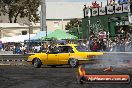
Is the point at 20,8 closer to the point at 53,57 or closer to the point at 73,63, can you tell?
the point at 53,57

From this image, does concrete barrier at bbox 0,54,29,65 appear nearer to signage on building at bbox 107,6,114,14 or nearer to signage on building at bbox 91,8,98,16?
signage on building at bbox 107,6,114,14

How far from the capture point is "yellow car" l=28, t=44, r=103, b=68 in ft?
80.4

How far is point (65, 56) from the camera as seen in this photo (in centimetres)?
2530

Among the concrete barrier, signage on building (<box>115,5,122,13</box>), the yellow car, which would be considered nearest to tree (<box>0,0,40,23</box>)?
signage on building (<box>115,5,122,13</box>)

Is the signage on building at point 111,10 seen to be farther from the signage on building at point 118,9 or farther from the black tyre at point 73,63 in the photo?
the black tyre at point 73,63

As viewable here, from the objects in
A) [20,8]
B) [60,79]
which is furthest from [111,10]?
[60,79]

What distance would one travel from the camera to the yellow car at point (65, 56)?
24.5m

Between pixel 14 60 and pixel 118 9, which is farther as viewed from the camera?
pixel 118 9

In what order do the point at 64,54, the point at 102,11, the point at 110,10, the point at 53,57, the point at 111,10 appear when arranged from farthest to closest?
the point at 102,11
the point at 110,10
the point at 111,10
the point at 53,57
the point at 64,54

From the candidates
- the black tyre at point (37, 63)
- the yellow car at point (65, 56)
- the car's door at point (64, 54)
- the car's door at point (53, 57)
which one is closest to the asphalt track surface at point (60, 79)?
the yellow car at point (65, 56)

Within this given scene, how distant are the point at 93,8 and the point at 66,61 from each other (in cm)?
2915

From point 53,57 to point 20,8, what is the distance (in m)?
54.8

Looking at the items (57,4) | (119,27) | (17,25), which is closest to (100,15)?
(119,27)

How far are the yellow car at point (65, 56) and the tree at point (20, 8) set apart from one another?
52.3 m
